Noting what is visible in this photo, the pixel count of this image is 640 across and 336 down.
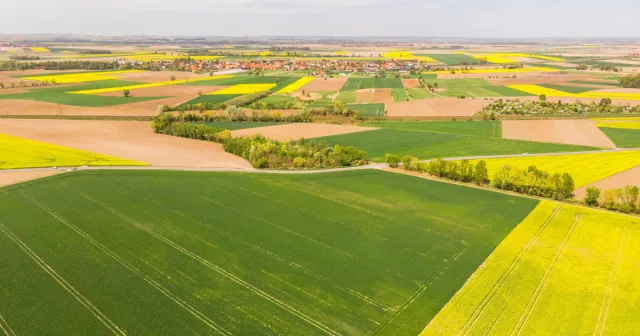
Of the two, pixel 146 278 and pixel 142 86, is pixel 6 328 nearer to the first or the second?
pixel 146 278

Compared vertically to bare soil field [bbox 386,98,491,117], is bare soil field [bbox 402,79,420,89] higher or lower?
higher

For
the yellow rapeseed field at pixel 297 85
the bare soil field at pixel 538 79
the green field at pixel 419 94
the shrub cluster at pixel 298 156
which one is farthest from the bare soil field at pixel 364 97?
the shrub cluster at pixel 298 156

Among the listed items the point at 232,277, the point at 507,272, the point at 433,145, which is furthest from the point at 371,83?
the point at 232,277

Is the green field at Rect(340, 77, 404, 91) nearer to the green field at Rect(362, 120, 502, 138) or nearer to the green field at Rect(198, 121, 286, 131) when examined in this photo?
the green field at Rect(362, 120, 502, 138)

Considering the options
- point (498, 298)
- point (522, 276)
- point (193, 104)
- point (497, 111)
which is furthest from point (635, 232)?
point (193, 104)

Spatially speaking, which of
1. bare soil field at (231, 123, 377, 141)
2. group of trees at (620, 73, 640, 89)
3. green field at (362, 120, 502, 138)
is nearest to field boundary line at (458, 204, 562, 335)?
green field at (362, 120, 502, 138)

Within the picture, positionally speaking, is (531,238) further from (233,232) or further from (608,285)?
(233,232)
